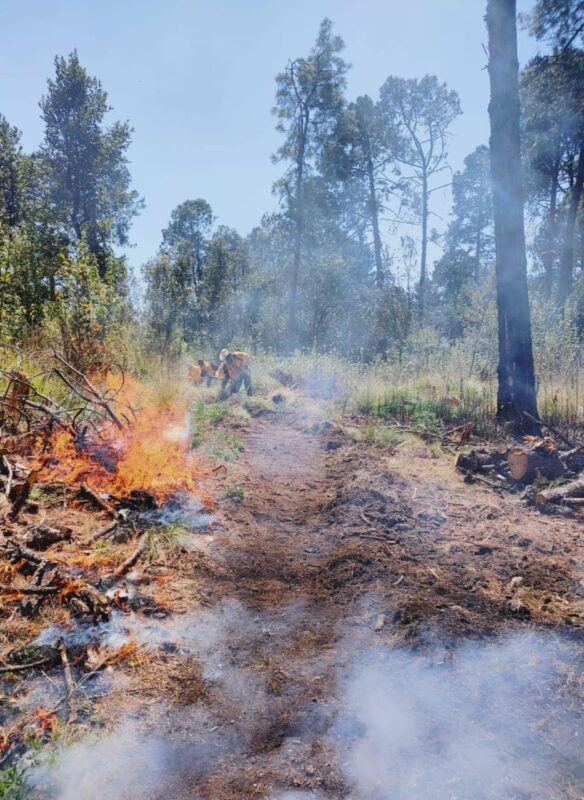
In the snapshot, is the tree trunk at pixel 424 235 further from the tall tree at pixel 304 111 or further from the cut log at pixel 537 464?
the cut log at pixel 537 464

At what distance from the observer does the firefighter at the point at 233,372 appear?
978 cm

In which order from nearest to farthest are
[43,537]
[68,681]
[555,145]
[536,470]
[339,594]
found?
1. [68,681]
2. [339,594]
3. [43,537]
4. [536,470]
5. [555,145]

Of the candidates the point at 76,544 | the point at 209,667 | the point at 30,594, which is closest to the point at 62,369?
the point at 76,544

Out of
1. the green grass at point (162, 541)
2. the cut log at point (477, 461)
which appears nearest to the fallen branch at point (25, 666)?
the green grass at point (162, 541)

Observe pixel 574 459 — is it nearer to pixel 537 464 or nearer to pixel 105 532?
pixel 537 464

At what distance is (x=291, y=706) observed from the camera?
2104mm

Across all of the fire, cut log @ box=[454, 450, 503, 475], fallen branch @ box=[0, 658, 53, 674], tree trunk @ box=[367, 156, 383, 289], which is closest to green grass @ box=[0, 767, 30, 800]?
fallen branch @ box=[0, 658, 53, 674]

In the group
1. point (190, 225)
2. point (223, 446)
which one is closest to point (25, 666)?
point (223, 446)

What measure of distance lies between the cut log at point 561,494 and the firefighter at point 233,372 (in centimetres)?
648

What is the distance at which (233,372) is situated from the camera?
9.80m

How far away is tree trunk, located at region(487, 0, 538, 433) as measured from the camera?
649cm

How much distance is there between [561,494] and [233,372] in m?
6.76

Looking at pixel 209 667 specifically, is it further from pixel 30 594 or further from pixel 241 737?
pixel 30 594

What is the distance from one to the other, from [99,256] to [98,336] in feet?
33.5
